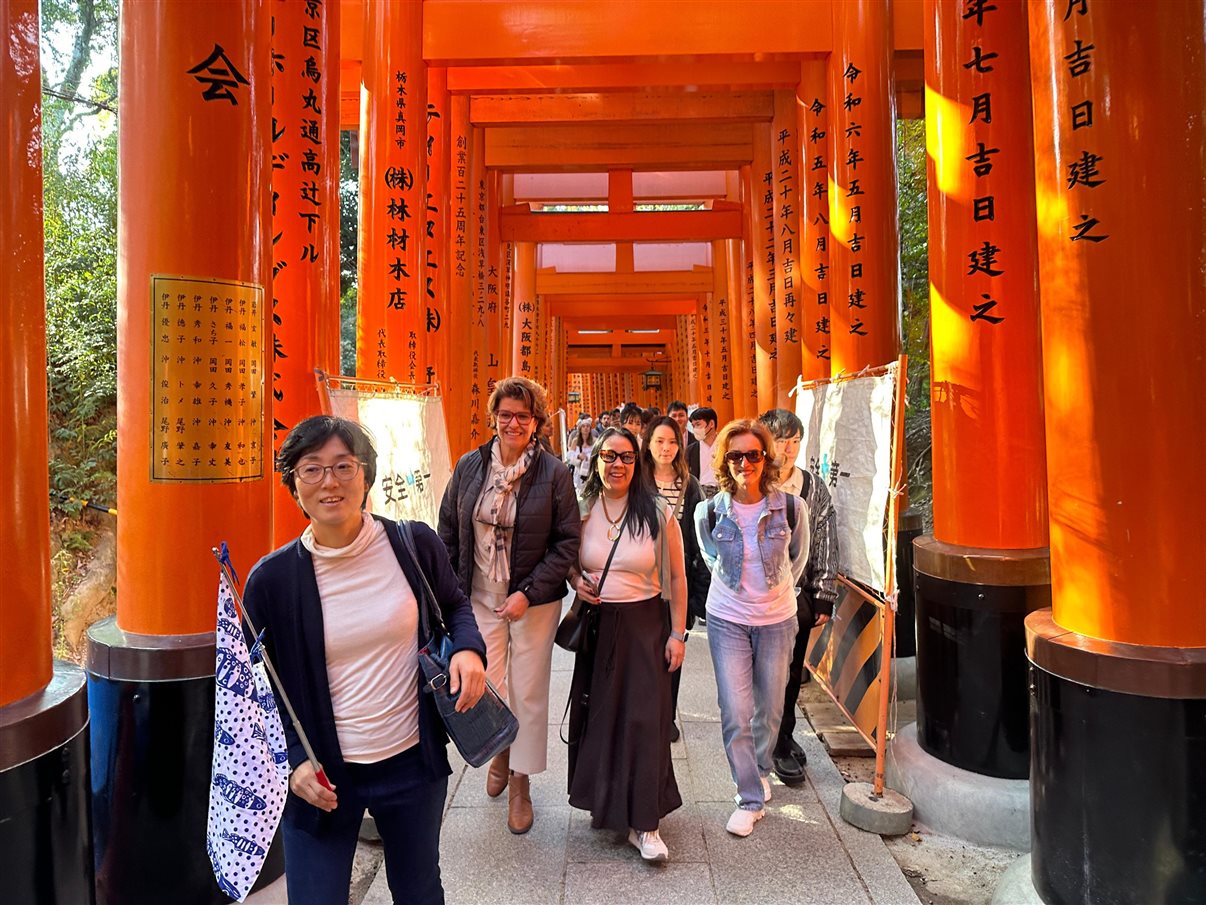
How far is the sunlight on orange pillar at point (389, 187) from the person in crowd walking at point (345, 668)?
4.05 metres

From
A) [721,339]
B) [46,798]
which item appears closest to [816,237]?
[46,798]

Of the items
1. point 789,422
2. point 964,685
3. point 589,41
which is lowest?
point 964,685

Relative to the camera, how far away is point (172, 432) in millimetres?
2623

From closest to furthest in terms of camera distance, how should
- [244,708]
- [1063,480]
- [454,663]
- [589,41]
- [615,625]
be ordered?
[244,708], [454,663], [1063,480], [615,625], [589,41]

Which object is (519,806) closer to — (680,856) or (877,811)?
(680,856)

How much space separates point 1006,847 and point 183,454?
11.0ft

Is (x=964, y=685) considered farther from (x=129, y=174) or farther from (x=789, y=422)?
(x=129, y=174)

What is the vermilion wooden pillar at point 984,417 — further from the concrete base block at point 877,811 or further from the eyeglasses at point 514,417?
the eyeglasses at point 514,417

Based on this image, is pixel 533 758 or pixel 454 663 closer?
pixel 454 663

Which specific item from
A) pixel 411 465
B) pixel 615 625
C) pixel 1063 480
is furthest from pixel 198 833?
pixel 1063 480

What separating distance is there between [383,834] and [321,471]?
91 cm

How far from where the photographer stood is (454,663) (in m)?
1.91

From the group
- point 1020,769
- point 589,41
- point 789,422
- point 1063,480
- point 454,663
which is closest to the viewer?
point 454,663

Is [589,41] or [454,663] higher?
[589,41]
